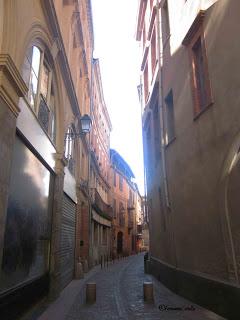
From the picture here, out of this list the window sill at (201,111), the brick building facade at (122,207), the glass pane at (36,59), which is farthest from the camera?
the brick building facade at (122,207)

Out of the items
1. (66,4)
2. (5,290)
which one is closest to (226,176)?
(5,290)

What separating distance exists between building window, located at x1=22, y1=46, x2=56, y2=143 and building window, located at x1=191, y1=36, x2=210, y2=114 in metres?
4.03

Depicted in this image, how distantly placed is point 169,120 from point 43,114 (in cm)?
537

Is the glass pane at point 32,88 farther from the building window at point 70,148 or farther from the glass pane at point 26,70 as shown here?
the building window at point 70,148

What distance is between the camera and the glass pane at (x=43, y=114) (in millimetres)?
9083

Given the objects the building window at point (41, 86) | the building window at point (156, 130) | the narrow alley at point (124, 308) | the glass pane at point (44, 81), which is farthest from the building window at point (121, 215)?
the glass pane at point (44, 81)

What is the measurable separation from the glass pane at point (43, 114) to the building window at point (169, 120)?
15.3 feet

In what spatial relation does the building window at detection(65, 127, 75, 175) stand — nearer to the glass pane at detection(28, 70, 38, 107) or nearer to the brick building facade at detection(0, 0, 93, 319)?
the brick building facade at detection(0, 0, 93, 319)

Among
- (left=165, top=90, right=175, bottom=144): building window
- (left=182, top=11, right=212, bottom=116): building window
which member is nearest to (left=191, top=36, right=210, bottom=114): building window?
(left=182, top=11, right=212, bottom=116): building window

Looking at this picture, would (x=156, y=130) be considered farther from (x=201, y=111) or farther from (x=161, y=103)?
(x=201, y=111)

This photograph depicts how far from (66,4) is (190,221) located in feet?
Result: 29.2

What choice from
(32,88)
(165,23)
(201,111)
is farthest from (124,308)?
(165,23)

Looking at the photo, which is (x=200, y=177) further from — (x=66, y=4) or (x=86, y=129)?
(x=66, y=4)

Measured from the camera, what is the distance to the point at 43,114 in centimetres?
939
